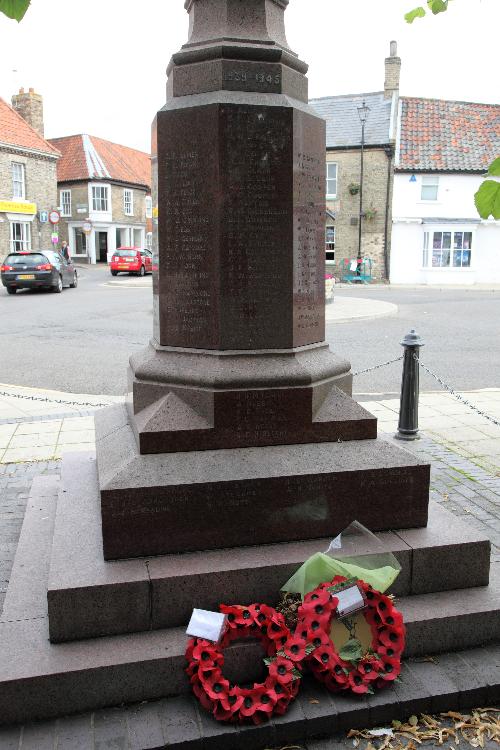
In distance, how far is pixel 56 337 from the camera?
14.5m

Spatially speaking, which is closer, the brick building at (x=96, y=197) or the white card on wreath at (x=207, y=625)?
the white card on wreath at (x=207, y=625)

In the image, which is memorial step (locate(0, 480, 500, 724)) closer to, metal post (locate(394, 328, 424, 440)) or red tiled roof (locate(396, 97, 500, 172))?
metal post (locate(394, 328, 424, 440))

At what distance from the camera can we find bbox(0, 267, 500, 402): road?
404 inches

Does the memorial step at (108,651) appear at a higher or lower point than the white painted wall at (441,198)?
lower

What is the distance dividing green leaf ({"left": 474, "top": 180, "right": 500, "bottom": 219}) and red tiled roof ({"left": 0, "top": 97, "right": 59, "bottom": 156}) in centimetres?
3747

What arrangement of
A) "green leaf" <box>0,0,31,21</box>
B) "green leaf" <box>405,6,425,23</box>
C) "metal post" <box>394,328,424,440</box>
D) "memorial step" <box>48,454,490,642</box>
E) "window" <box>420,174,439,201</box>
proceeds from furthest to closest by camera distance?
"window" <box>420,174,439,201</box> < "metal post" <box>394,328,424,440</box> < "green leaf" <box>405,6,425,23</box> < "memorial step" <box>48,454,490,642</box> < "green leaf" <box>0,0,31,21</box>

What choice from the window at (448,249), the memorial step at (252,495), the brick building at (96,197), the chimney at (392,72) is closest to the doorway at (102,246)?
the brick building at (96,197)

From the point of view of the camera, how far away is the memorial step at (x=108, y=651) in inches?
111

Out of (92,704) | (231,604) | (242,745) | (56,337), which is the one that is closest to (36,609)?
(92,704)

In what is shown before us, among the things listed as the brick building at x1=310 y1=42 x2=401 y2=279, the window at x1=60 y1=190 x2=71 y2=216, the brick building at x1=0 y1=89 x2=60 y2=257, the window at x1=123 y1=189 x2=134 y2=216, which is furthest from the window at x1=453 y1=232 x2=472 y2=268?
the window at x1=60 y1=190 x2=71 y2=216

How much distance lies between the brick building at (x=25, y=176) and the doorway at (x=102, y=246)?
7.93m

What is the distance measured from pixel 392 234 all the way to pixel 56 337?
79.3 ft

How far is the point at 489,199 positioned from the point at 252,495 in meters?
1.75

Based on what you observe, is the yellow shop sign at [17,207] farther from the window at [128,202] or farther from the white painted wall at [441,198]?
the white painted wall at [441,198]
